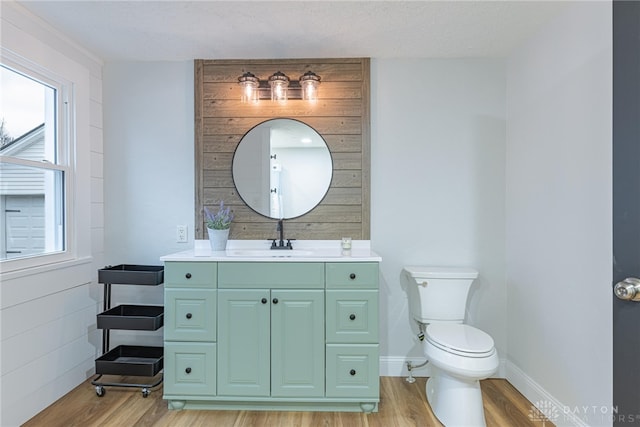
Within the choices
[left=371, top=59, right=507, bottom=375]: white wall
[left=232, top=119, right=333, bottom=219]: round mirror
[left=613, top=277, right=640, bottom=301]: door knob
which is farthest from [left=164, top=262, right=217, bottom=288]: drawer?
[left=613, top=277, right=640, bottom=301]: door knob

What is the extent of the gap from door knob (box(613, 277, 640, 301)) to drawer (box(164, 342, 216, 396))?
185 centimetres

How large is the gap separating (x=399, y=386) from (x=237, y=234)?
5.08 ft

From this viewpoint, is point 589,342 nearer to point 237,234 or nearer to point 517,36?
point 517,36

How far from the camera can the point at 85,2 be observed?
1810 millimetres

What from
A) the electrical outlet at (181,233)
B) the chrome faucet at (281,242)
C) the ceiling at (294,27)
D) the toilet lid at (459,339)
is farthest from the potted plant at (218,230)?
the toilet lid at (459,339)

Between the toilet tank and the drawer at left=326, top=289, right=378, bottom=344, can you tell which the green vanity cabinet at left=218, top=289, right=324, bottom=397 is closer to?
the drawer at left=326, top=289, right=378, bottom=344

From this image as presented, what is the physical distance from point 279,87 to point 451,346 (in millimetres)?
1942

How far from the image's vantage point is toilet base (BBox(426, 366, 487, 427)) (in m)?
1.80

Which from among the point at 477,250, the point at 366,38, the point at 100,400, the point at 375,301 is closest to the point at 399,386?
the point at 375,301

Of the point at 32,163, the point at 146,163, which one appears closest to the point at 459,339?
the point at 146,163

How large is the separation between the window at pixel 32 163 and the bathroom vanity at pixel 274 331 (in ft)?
2.80

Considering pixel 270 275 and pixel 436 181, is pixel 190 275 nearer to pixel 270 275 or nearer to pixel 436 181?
pixel 270 275

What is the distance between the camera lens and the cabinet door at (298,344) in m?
1.94

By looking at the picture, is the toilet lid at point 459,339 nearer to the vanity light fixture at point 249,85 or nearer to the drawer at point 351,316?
the drawer at point 351,316
